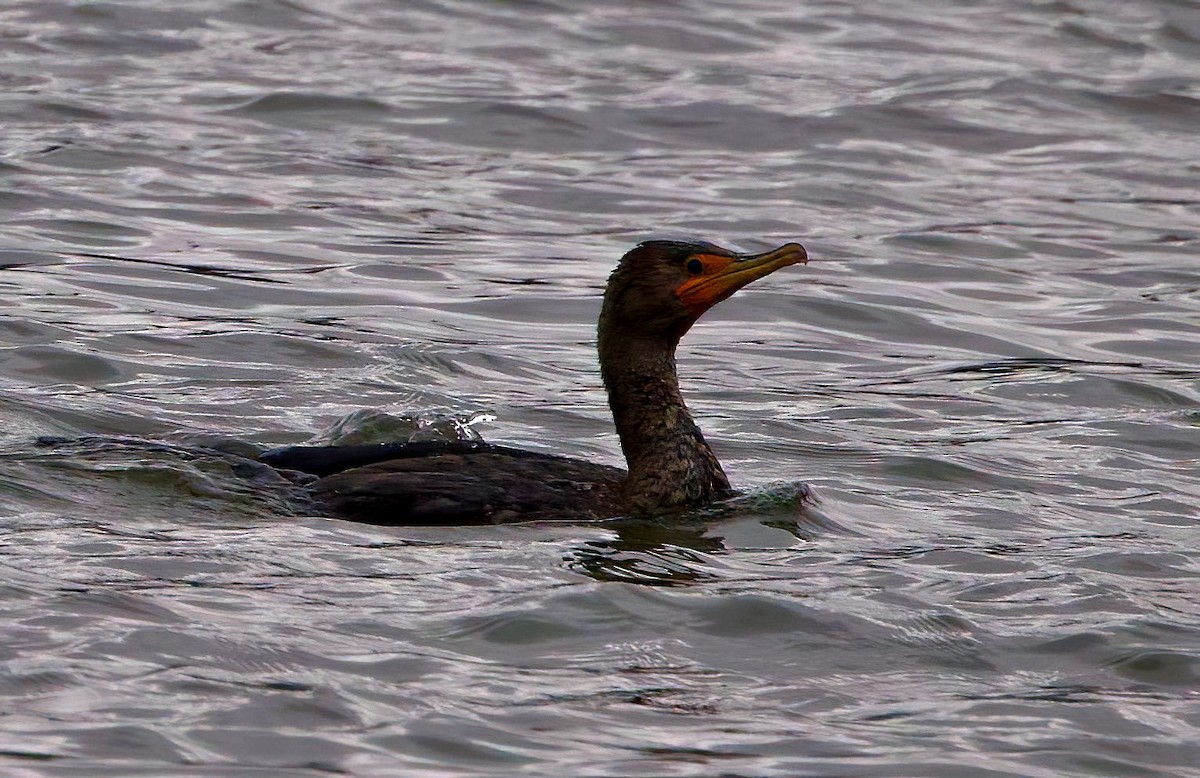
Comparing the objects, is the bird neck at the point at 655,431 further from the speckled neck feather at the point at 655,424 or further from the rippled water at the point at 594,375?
the rippled water at the point at 594,375

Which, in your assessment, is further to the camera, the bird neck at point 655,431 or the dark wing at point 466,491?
the bird neck at point 655,431

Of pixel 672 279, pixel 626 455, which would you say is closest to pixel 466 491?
pixel 626 455

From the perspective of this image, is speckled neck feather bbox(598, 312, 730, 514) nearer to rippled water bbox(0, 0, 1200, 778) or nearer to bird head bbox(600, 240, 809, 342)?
bird head bbox(600, 240, 809, 342)

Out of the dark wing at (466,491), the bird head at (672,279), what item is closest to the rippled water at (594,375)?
the dark wing at (466,491)

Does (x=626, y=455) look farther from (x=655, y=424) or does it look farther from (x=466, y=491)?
(x=466, y=491)

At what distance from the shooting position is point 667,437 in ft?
28.8

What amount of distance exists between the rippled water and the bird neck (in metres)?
0.22

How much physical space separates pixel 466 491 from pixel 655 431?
3.04ft

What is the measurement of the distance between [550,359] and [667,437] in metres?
3.43

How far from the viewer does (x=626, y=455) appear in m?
8.89

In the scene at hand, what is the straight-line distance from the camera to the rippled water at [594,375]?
639 cm

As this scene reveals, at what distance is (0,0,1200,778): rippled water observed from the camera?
639 cm

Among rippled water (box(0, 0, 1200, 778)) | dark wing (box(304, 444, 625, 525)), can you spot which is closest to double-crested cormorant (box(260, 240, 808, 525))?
dark wing (box(304, 444, 625, 525))

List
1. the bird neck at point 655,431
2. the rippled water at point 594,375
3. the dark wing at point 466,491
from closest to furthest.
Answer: the rippled water at point 594,375 → the dark wing at point 466,491 → the bird neck at point 655,431
